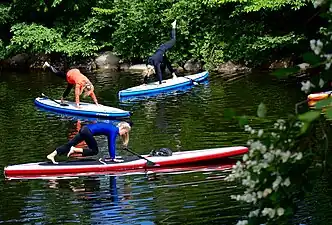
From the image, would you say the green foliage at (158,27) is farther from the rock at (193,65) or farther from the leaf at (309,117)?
the leaf at (309,117)

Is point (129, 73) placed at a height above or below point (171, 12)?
below

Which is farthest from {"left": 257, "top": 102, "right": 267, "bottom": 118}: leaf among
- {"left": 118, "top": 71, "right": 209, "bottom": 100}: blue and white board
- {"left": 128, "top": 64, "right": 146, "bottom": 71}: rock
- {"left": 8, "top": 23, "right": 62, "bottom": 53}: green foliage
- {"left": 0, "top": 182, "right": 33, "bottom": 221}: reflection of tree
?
{"left": 8, "top": 23, "right": 62, "bottom": 53}: green foliage

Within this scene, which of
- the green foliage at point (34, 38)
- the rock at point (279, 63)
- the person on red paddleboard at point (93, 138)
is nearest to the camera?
the person on red paddleboard at point (93, 138)

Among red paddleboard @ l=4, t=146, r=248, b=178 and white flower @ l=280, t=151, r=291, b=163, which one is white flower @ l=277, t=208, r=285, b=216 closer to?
white flower @ l=280, t=151, r=291, b=163

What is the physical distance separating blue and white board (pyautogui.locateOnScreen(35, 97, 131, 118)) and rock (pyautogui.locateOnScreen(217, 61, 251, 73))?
764 centimetres

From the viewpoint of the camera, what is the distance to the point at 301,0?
71.4 ft

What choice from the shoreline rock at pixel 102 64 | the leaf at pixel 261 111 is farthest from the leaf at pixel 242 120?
the shoreline rock at pixel 102 64

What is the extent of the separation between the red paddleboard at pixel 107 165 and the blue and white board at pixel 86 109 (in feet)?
15.8

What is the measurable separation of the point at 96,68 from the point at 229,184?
58.2 ft

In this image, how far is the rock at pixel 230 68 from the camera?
23.4 meters

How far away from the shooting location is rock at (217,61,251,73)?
23.4 m

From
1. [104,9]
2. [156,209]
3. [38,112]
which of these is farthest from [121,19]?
[156,209]

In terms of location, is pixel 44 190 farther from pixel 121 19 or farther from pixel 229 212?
pixel 121 19

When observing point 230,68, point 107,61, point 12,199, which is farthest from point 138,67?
point 12,199
